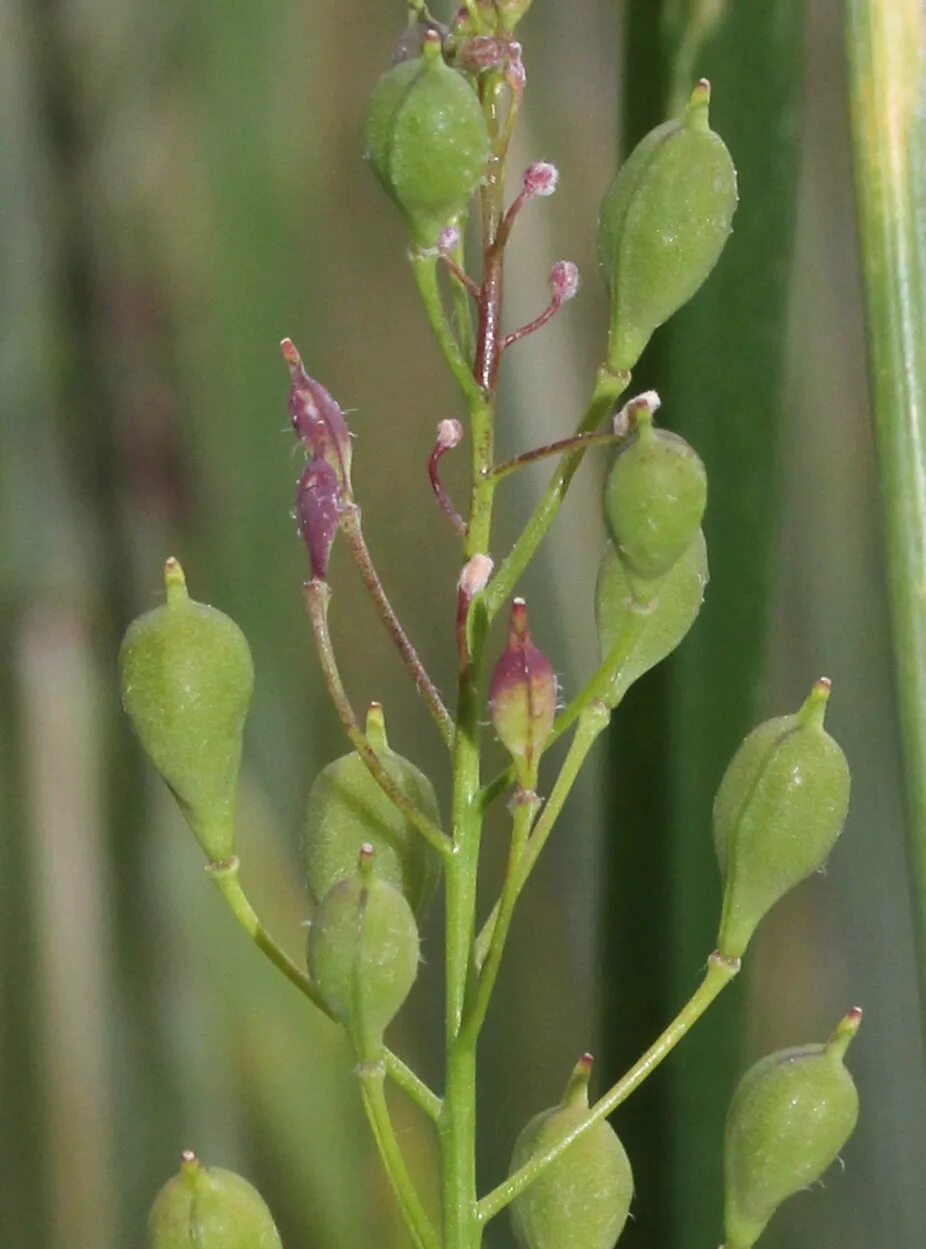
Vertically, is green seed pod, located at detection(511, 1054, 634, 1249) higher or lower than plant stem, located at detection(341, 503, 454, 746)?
lower

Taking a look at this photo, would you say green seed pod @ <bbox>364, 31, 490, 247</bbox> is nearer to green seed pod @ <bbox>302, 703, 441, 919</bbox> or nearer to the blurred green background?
green seed pod @ <bbox>302, 703, 441, 919</bbox>

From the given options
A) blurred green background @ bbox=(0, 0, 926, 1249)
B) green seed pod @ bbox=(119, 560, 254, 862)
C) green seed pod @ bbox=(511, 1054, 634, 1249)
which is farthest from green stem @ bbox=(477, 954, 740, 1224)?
blurred green background @ bbox=(0, 0, 926, 1249)

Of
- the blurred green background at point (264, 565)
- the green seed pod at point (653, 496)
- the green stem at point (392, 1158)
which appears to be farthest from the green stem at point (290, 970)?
the blurred green background at point (264, 565)

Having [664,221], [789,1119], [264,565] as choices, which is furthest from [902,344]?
[264,565]

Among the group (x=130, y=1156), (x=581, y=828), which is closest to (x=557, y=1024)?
(x=581, y=828)

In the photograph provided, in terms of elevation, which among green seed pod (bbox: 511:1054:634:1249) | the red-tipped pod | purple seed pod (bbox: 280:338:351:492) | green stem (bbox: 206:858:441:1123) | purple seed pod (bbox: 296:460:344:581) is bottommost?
green seed pod (bbox: 511:1054:634:1249)

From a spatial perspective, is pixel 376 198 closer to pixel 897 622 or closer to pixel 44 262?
pixel 44 262

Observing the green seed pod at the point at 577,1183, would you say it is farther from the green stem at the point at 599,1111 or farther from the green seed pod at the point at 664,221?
the green seed pod at the point at 664,221
